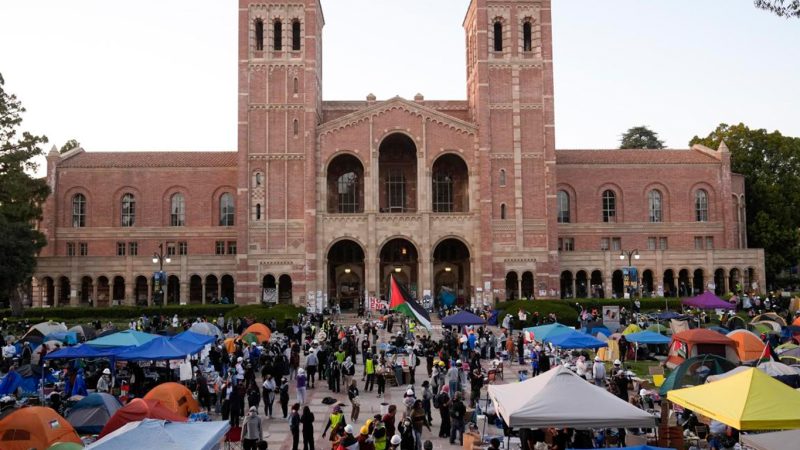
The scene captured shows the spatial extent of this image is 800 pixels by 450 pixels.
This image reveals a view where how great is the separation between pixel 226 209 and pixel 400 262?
15.6 meters

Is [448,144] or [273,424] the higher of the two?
[448,144]

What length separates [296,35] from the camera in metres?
56.5

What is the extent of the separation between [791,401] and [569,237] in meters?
48.7

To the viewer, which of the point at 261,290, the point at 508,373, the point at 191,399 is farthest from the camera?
the point at 261,290

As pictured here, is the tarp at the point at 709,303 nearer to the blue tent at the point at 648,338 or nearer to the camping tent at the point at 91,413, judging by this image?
the blue tent at the point at 648,338

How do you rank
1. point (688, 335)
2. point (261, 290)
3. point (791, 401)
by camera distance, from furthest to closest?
1. point (261, 290)
2. point (688, 335)
3. point (791, 401)

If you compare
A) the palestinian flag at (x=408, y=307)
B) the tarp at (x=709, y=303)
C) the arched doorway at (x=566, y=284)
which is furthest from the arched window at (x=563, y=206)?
the palestinian flag at (x=408, y=307)

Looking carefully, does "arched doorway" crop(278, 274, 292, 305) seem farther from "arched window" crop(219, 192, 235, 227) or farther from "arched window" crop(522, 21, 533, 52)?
"arched window" crop(522, 21, 533, 52)

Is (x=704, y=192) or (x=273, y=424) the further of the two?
(x=704, y=192)

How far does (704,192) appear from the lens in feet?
208

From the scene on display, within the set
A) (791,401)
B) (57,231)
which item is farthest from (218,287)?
(791,401)

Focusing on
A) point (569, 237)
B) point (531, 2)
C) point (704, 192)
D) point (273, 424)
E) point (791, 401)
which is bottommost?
point (273, 424)

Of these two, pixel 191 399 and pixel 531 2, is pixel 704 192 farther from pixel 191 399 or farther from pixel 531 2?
pixel 191 399

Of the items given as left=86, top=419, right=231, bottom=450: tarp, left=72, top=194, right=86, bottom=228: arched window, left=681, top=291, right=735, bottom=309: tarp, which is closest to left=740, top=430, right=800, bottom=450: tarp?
left=86, top=419, right=231, bottom=450: tarp
